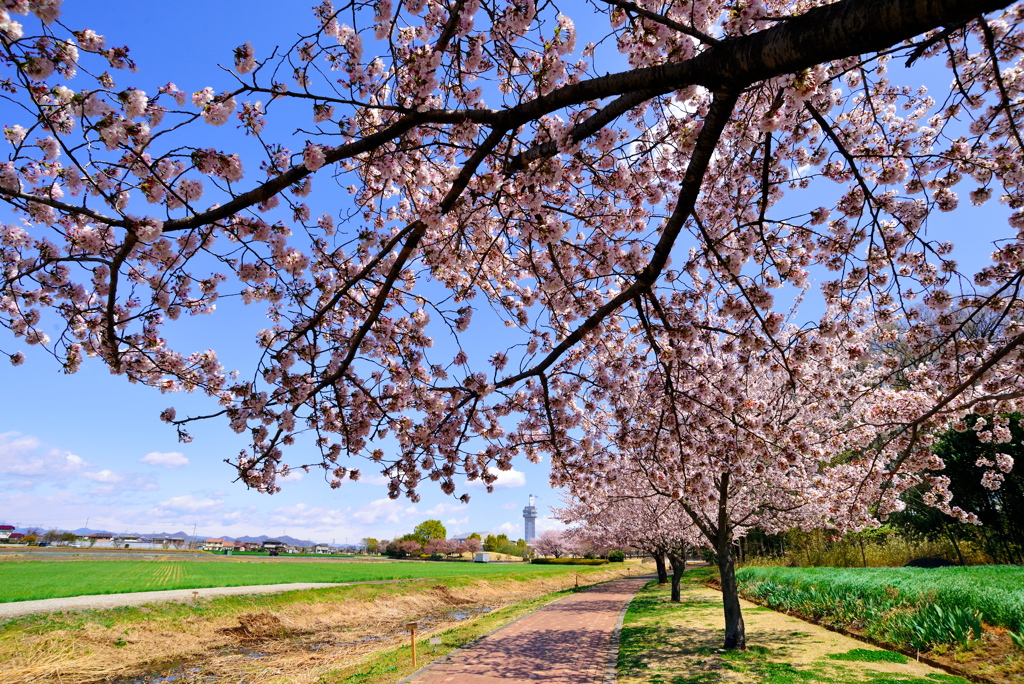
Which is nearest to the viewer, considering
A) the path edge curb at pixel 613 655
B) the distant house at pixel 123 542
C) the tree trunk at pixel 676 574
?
the path edge curb at pixel 613 655

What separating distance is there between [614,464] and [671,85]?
6851mm

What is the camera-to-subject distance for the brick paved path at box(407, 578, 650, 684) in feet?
29.2

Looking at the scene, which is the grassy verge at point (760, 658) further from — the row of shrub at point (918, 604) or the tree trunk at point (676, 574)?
the tree trunk at point (676, 574)

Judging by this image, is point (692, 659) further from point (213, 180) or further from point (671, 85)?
point (213, 180)

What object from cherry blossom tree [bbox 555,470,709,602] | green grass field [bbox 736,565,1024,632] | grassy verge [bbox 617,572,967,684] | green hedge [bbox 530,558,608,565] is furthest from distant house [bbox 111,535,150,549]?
green grass field [bbox 736,565,1024,632]

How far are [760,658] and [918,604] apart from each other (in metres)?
4.33

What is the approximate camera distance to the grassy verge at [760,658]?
8195mm

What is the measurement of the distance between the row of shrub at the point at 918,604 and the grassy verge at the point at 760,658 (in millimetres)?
698

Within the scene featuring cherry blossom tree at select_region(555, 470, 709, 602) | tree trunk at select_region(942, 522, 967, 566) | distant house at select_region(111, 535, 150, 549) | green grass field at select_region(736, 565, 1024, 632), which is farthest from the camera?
distant house at select_region(111, 535, 150, 549)

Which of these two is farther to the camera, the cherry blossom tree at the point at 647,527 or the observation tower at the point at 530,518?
the observation tower at the point at 530,518

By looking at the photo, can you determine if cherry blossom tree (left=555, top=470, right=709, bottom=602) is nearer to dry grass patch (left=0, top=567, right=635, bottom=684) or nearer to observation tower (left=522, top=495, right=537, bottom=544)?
dry grass patch (left=0, top=567, right=635, bottom=684)

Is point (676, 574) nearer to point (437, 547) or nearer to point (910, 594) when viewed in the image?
point (910, 594)

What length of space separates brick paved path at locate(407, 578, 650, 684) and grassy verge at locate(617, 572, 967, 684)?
0.68m

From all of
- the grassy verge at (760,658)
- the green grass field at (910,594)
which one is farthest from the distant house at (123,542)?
the green grass field at (910,594)
